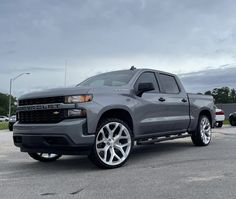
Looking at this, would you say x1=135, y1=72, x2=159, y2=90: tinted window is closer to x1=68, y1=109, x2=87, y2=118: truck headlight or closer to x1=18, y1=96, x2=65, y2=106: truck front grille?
x1=68, y1=109, x2=87, y2=118: truck headlight

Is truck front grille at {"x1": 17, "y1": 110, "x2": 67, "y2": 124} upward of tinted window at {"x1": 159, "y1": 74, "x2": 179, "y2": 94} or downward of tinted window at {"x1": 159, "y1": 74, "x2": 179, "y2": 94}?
downward

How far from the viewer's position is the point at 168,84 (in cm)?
965

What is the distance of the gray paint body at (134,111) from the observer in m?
6.96

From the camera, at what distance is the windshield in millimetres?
8422

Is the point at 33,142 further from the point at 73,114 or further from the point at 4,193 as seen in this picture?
the point at 4,193

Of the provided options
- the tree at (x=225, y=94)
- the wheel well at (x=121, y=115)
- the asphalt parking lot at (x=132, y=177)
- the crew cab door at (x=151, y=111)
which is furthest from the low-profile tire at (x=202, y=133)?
the tree at (x=225, y=94)

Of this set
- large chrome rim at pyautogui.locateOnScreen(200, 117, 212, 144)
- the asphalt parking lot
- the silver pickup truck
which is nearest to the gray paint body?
the silver pickup truck

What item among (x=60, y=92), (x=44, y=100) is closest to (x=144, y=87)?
(x=60, y=92)

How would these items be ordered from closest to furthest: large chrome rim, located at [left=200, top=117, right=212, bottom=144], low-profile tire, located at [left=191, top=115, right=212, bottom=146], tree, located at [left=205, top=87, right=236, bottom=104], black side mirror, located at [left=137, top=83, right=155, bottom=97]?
black side mirror, located at [left=137, top=83, right=155, bottom=97] → low-profile tire, located at [left=191, top=115, right=212, bottom=146] → large chrome rim, located at [left=200, top=117, right=212, bottom=144] → tree, located at [left=205, top=87, right=236, bottom=104]

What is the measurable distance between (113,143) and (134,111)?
0.81m

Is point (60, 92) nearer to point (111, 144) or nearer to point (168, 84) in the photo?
point (111, 144)

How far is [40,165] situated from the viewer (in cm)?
816

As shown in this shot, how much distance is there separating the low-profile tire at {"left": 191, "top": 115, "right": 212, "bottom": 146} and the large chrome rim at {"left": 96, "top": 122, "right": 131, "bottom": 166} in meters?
3.26

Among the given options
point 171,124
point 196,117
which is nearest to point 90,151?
point 171,124
